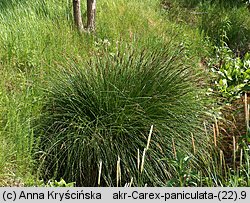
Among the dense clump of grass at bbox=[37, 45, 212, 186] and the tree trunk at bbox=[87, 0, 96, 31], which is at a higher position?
the tree trunk at bbox=[87, 0, 96, 31]

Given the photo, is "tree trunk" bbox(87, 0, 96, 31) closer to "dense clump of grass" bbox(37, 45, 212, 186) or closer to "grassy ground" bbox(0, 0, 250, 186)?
"grassy ground" bbox(0, 0, 250, 186)

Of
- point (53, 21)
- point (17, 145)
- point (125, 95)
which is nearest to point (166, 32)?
point (53, 21)

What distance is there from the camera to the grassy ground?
3.20 meters

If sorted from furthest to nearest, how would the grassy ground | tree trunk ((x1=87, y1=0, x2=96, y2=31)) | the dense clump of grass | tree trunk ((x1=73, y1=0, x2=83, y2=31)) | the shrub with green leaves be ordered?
1. tree trunk ((x1=87, y1=0, x2=96, y2=31))
2. tree trunk ((x1=73, y1=0, x2=83, y2=31))
3. the shrub with green leaves
4. the dense clump of grass
5. the grassy ground

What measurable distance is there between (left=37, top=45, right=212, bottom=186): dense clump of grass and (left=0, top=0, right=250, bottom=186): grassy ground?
0.14 meters

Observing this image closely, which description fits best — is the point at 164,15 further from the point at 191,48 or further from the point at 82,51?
the point at 82,51

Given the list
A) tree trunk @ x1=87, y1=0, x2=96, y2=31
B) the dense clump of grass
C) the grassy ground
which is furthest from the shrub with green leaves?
tree trunk @ x1=87, y1=0, x2=96, y2=31

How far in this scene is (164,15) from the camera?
6.66 meters

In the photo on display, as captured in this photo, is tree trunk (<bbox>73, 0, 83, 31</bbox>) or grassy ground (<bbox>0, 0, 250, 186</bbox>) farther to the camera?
tree trunk (<bbox>73, 0, 83, 31</bbox>)

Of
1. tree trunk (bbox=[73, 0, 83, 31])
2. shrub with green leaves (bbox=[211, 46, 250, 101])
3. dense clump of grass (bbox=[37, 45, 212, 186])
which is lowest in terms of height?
dense clump of grass (bbox=[37, 45, 212, 186])

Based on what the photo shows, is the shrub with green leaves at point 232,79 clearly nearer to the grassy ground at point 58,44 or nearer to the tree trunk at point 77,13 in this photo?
the grassy ground at point 58,44

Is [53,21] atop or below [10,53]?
atop

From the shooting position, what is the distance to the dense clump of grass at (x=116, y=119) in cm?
339

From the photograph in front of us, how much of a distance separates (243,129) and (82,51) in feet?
5.92
